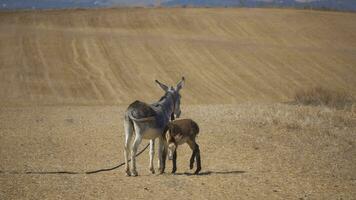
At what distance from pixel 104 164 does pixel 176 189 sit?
339 cm

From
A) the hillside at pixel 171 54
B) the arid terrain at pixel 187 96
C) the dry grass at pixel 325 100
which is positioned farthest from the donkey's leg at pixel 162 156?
the hillside at pixel 171 54

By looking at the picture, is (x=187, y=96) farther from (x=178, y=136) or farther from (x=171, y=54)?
(x=178, y=136)

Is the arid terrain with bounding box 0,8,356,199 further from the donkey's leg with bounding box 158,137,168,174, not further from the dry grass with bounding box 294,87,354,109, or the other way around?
the dry grass with bounding box 294,87,354,109

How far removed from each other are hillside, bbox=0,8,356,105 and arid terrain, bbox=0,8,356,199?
0.33 ft

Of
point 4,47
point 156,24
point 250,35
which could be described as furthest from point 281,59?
point 4,47

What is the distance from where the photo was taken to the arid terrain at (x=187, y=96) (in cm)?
1157

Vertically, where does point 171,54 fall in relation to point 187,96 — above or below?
above

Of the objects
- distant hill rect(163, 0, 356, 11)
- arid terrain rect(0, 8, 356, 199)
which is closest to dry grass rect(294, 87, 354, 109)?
arid terrain rect(0, 8, 356, 199)

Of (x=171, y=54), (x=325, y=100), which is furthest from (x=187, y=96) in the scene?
(x=171, y=54)

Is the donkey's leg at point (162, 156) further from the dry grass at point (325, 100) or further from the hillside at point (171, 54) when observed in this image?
the hillside at point (171, 54)

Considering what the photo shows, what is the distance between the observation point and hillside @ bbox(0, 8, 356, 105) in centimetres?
3256

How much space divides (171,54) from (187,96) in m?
8.57

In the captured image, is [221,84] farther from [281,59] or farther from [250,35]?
[250,35]

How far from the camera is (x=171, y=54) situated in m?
39.9
